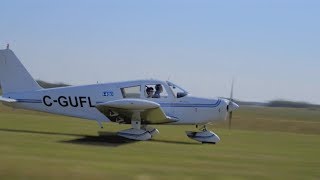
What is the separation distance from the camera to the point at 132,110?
17.3 m

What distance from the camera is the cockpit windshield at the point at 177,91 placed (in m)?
18.6

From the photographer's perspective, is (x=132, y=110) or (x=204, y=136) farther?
(x=204, y=136)

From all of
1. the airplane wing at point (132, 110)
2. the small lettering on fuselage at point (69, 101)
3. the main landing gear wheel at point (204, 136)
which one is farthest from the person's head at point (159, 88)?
the small lettering on fuselage at point (69, 101)

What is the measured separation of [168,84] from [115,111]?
7.82 ft

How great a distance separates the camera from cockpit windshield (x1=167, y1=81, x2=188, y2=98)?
1857 centimetres

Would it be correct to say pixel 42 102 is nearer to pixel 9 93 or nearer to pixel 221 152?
pixel 9 93

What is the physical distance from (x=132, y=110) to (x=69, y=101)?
10.6 feet

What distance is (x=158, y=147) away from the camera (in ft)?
49.0

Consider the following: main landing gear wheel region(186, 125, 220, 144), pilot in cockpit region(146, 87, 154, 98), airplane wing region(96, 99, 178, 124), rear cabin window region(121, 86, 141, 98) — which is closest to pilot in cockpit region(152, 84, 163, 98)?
pilot in cockpit region(146, 87, 154, 98)

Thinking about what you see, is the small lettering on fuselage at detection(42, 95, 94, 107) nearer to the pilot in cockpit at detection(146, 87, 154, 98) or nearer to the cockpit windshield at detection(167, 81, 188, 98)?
the pilot in cockpit at detection(146, 87, 154, 98)

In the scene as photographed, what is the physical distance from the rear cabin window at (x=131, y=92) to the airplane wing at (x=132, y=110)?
88cm

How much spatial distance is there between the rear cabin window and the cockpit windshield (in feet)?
4.12

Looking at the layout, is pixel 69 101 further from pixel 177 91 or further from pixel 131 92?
pixel 177 91

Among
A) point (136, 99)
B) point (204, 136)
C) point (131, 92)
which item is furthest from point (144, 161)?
point (131, 92)
